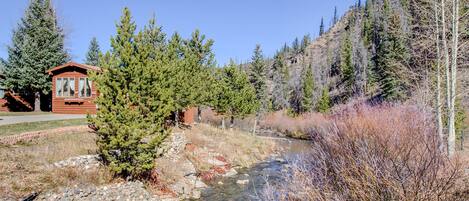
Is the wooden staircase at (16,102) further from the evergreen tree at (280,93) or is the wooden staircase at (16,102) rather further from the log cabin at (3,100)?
the evergreen tree at (280,93)

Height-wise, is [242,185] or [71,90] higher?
[71,90]

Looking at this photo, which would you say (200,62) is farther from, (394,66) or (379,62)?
(379,62)

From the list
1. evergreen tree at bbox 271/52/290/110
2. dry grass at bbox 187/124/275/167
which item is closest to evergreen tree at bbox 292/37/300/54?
evergreen tree at bbox 271/52/290/110

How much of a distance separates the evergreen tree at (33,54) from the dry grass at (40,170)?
16038 millimetres

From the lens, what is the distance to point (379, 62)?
62156mm

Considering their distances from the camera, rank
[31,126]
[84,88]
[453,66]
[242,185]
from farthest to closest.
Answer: [84,88]
[242,185]
[31,126]
[453,66]

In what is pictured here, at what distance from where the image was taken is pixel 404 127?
8.58 metres

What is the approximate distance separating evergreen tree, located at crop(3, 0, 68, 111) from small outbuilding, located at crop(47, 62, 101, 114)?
3.65 metres

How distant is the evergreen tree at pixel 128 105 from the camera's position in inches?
496

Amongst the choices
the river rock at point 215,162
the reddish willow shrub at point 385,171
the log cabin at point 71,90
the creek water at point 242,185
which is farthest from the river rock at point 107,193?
the log cabin at point 71,90

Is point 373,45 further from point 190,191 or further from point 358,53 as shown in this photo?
point 190,191

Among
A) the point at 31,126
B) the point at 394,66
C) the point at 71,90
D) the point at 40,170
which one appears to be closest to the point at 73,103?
the point at 71,90

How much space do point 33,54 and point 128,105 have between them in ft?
67.4

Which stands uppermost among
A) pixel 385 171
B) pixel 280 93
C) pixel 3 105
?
pixel 280 93
